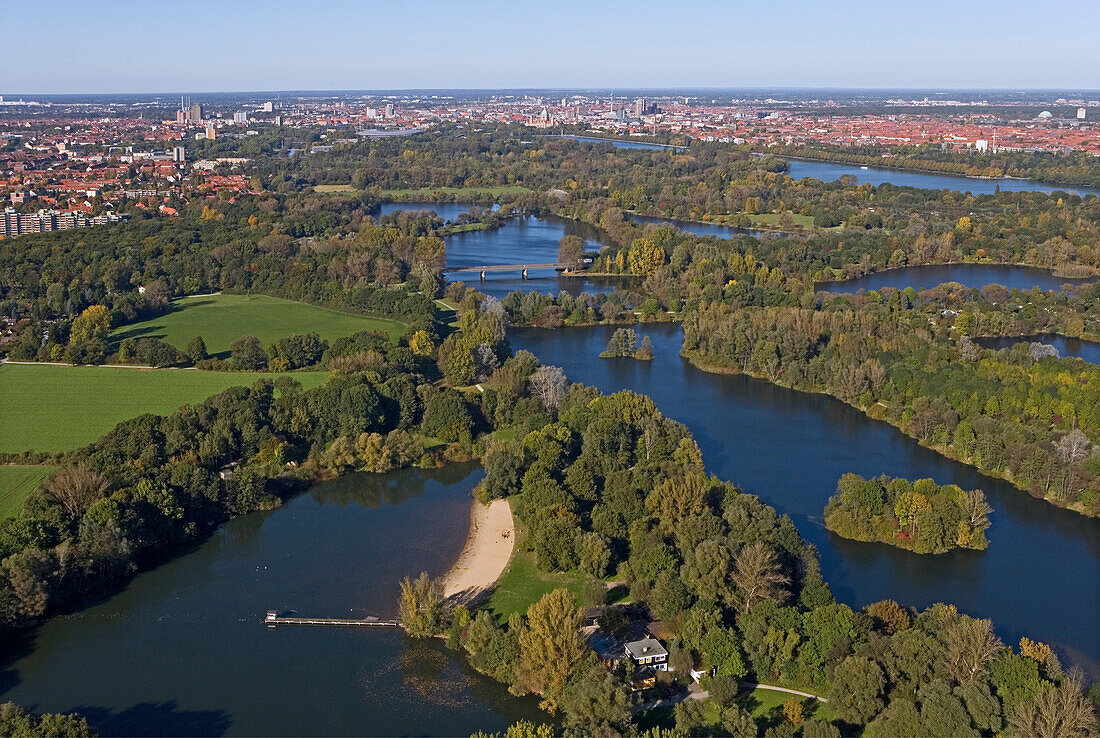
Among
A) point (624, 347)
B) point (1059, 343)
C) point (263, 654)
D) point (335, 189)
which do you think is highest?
point (335, 189)

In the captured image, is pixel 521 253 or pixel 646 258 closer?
pixel 646 258

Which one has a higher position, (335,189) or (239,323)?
(335,189)

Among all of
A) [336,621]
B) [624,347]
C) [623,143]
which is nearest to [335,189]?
[624,347]

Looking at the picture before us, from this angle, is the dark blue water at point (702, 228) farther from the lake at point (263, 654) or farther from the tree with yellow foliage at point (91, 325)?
the lake at point (263, 654)

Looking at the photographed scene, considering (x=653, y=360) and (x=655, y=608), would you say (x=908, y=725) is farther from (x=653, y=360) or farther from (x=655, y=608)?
(x=653, y=360)

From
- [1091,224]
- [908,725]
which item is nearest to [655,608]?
[908,725]

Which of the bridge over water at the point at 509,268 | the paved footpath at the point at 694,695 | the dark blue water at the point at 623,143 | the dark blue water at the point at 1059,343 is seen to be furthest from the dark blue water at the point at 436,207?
the paved footpath at the point at 694,695

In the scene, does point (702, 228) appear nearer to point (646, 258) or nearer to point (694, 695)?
point (646, 258)

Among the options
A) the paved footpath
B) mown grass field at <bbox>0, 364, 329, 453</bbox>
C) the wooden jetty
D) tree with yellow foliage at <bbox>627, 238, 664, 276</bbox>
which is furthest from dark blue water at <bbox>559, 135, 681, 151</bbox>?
the paved footpath
